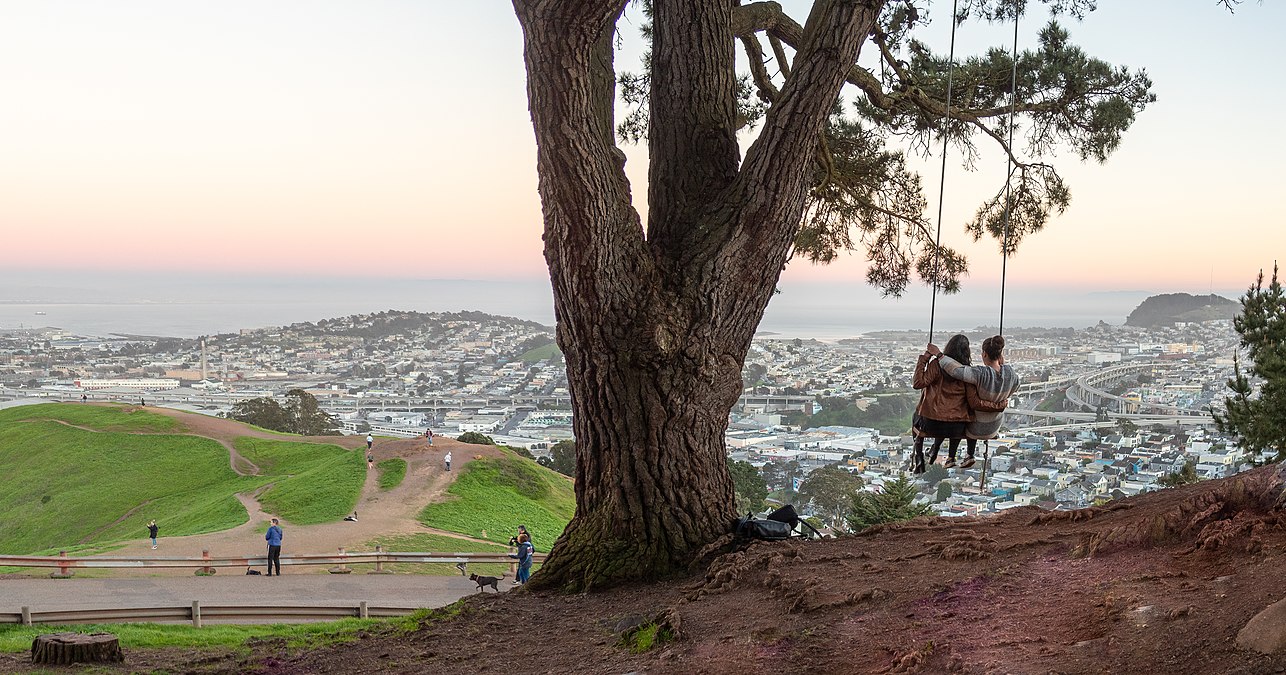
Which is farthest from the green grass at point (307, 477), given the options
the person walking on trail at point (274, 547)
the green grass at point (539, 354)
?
the green grass at point (539, 354)

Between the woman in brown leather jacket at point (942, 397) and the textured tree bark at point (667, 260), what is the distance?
46.7 inches

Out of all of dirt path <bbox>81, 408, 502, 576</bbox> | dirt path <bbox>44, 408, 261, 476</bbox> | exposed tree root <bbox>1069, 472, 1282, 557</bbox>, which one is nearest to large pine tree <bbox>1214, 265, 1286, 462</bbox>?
exposed tree root <bbox>1069, 472, 1282, 557</bbox>

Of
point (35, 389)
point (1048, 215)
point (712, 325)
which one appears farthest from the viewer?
point (35, 389)

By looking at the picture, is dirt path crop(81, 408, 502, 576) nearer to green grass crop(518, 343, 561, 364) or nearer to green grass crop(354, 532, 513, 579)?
green grass crop(354, 532, 513, 579)

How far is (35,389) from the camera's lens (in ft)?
204

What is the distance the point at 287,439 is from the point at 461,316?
1604 inches

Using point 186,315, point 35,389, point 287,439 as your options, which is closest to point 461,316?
point 35,389

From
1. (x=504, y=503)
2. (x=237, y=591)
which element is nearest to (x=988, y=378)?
(x=237, y=591)

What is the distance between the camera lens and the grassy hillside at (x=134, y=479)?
78.9 ft

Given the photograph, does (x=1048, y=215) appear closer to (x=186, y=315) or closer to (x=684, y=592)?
(x=684, y=592)

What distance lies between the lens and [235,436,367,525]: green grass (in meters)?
22.8

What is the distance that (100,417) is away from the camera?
3631cm

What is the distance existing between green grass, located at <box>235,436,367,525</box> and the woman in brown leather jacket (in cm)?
1867

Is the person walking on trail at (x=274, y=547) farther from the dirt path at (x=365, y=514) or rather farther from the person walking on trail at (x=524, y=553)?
the person walking on trail at (x=524, y=553)
